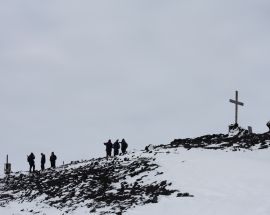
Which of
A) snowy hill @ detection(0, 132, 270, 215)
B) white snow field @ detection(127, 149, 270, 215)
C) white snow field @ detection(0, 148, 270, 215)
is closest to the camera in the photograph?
white snow field @ detection(127, 149, 270, 215)

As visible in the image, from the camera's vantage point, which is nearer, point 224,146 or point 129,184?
point 129,184

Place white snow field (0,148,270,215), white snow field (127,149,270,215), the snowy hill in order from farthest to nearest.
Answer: the snowy hill
white snow field (0,148,270,215)
white snow field (127,149,270,215)

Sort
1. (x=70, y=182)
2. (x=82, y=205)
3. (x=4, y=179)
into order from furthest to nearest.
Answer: (x=4, y=179) < (x=70, y=182) < (x=82, y=205)

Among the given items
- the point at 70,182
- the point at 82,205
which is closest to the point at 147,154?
the point at 70,182

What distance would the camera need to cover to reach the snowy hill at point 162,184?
66.6 ft

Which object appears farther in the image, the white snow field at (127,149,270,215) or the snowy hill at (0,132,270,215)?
the snowy hill at (0,132,270,215)

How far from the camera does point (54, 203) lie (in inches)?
1043

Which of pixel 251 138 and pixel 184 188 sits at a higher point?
pixel 251 138

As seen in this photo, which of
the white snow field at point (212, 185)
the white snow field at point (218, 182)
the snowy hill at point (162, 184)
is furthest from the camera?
the snowy hill at point (162, 184)

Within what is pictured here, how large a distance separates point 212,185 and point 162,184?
109 inches

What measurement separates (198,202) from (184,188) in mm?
2737

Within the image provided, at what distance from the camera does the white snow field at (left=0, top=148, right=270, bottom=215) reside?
19.1 meters

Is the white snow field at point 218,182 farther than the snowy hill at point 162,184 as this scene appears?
No

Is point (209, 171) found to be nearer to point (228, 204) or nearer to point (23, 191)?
point (228, 204)
